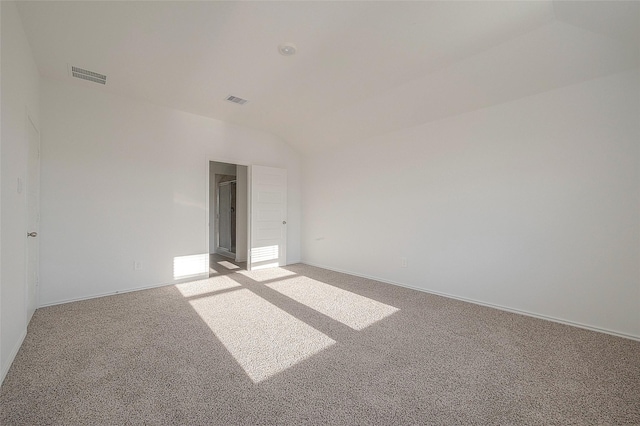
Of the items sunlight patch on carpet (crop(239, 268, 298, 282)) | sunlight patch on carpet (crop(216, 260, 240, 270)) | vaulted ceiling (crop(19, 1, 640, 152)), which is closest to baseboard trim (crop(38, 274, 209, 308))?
sunlight patch on carpet (crop(239, 268, 298, 282))

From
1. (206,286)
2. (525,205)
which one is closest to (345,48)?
(525,205)

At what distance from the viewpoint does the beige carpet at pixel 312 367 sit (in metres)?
1.51

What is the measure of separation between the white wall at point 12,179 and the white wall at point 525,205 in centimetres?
405

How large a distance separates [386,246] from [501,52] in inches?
110

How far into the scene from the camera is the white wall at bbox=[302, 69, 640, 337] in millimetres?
2494

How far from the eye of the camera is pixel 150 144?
390 centimetres

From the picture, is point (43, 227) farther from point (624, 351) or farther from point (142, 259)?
point (624, 351)

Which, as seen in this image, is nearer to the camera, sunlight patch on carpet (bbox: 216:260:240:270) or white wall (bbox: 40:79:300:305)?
white wall (bbox: 40:79:300:305)

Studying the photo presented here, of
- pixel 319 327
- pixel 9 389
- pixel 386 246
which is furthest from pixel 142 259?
pixel 386 246

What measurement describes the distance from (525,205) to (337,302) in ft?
7.88

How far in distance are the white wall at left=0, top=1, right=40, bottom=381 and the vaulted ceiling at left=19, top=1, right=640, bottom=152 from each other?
0.32 m

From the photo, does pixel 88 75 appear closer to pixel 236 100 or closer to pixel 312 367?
pixel 236 100

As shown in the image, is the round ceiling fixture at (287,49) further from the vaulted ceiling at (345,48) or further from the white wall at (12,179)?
the white wall at (12,179)

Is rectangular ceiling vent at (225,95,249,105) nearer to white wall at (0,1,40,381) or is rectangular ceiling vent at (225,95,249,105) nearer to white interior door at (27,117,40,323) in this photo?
white wall at (0,1,40,381)
